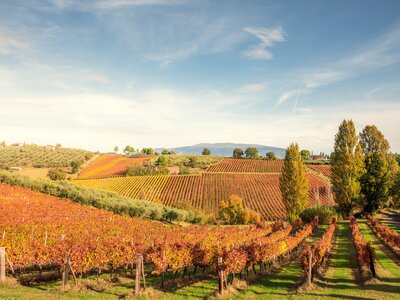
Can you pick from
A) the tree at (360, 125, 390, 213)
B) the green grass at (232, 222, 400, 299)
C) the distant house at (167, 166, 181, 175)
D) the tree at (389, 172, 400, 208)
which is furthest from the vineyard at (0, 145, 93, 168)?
the green grass at (232, 222, 400, 299)

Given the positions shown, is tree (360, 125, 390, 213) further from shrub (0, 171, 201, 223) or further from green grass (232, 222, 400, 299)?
green grass (232, 222, 400, 299)

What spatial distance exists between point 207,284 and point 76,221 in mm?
14890

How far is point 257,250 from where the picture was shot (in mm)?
17141

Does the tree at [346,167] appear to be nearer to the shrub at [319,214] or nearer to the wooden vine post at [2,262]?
the shrub at [319,214]

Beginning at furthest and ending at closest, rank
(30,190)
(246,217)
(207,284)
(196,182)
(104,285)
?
1. (196,182)
2. (246,217)
3. (30,190)
4. (207,284)
5. (104,285)

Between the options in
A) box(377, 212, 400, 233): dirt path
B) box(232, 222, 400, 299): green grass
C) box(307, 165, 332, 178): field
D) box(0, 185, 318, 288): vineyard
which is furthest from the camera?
box(307, 165, 332, 178): field

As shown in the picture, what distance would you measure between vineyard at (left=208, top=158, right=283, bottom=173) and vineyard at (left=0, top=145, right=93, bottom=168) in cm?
4136

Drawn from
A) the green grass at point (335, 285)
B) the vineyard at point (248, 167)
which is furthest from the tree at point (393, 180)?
the vineyard at point (248, 167)

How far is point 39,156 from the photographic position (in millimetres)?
99750

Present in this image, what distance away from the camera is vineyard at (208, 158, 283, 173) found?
8531 cm

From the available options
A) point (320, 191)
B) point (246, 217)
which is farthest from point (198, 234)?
point (320, 191)

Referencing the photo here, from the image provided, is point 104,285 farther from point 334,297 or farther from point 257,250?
point 334,297

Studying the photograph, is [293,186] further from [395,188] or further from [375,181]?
[395,188]

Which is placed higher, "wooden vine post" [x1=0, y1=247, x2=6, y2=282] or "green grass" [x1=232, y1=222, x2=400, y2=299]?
"wooden vine post" [x1=0, y1=247, x2=6, y2=282]
